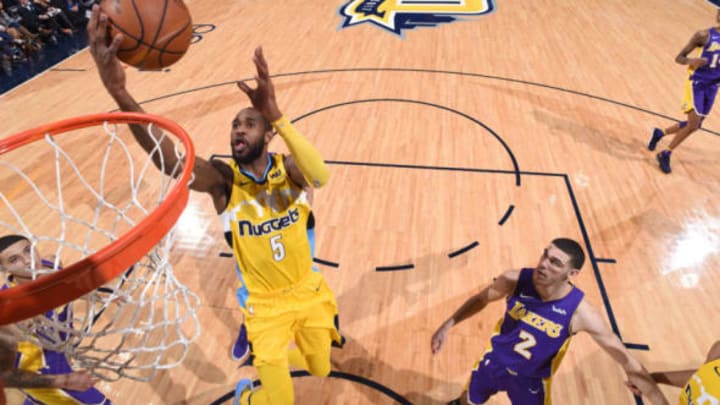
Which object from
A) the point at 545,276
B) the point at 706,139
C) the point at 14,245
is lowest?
the point at 706,139

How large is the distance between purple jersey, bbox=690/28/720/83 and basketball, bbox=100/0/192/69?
225 inches

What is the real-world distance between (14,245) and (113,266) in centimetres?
111

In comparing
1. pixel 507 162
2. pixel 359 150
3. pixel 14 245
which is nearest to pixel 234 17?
pixel 359 150

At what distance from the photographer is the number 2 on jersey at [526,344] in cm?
227

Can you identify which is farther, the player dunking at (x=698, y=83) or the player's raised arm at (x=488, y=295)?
the player dunking at (x=698, y=83)

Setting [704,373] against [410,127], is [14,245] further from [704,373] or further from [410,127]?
[410,127]

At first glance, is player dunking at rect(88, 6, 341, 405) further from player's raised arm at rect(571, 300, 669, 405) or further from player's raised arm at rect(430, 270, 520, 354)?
player's raised arm at rect(571, 300, 669, 405)

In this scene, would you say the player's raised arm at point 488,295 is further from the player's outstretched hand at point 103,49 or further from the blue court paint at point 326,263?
the player's outstretched hand at point 103,49

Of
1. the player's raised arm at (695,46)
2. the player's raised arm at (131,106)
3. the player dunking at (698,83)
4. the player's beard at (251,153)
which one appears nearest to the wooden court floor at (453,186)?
the player dunking at (698,83)

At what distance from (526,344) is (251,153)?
6.05 ft

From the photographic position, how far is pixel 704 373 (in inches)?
74.2

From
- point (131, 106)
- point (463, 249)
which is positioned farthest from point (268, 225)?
point (463, 249)

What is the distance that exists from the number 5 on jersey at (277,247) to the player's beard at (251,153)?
48 cm

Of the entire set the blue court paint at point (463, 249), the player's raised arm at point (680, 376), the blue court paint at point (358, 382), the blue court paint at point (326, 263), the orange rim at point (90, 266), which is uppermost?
the orange rim at point (90, 266)
